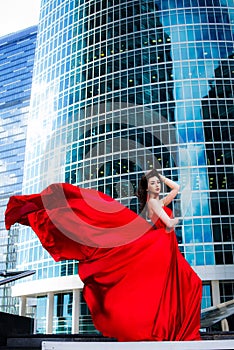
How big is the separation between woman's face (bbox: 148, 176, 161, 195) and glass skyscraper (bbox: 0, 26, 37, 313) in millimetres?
101611

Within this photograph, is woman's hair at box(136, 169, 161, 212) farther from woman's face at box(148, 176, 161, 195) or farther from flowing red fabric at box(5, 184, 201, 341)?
flowing red fabric at box(5, 184, 201, 341)

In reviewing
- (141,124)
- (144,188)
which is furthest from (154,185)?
(141,124)

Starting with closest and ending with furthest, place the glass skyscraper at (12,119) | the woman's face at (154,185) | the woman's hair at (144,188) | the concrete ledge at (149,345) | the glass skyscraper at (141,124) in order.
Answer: the concrete ledge at (149,345) → the woman's face at (154,185) → the woman's hair at (144,188) → the glass skyscraper at (141,124) → the glass skyscraper at (12,119)

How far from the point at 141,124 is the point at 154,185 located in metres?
34.6

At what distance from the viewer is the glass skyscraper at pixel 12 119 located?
109875mm

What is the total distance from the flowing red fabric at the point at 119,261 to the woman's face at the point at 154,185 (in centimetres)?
60

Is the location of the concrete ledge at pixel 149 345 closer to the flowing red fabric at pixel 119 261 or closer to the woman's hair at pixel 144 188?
the flowing red fabric at pixel 119 261

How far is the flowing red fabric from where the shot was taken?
637cm

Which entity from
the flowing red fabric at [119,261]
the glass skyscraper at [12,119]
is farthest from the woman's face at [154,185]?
the glass skyscraper at [12,119]

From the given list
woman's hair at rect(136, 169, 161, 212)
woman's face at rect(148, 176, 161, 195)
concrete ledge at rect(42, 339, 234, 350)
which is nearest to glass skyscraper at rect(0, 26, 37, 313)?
woman's hair at rect(136, 169, 161, 212)

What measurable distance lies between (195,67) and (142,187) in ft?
125

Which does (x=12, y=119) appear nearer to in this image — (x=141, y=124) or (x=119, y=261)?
(x=141, y=124)

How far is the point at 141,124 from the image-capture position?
4184 cm

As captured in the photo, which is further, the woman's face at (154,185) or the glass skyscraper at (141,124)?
the glass skyscraper at (141,124)
